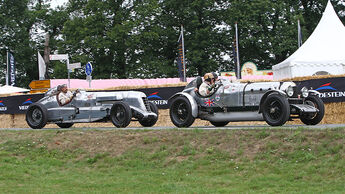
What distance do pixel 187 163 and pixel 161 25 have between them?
134ft

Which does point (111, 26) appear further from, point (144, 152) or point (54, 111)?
point (144, 152)

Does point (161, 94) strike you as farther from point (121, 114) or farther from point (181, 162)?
point (181, 162)

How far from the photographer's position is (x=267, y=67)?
1994 inches

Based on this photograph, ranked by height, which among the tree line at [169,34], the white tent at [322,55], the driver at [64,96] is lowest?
the driver at [64,96]

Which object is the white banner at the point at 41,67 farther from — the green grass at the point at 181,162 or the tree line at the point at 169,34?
the green grass at the point at 181,162

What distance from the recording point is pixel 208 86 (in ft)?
51.3

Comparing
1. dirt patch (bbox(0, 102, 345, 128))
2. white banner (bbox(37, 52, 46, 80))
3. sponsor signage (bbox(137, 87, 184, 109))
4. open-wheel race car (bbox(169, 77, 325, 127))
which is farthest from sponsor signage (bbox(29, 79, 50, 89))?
open-wheel race car (bbox(169, 77, 325, 127))

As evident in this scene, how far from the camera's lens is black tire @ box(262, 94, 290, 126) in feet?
43.0

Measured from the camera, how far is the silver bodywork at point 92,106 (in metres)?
17.2

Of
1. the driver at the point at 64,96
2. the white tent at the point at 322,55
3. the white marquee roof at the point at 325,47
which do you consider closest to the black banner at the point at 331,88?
the driver at the point at 64,96

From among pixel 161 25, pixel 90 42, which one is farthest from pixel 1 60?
pixel 161 25

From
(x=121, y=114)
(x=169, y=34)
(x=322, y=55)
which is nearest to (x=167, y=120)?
(x=121, y=114)

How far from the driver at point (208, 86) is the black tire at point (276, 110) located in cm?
221

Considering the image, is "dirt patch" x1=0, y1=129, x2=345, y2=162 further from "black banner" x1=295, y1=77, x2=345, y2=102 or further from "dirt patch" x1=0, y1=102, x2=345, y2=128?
"black banner" x1=295, y1=77, x2=345, y2=102
